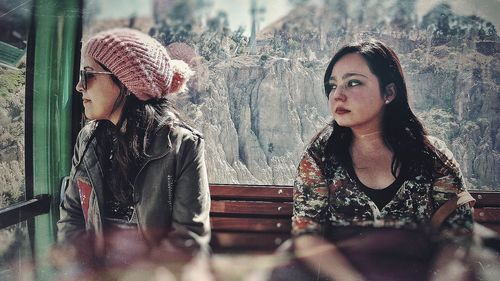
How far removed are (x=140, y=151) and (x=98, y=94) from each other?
30 cm

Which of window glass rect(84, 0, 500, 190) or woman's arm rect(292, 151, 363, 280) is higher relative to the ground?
window glass rect(84, 0, 500, 190)

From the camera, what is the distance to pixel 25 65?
8.25 feet

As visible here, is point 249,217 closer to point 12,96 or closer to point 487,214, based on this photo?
point 487,214

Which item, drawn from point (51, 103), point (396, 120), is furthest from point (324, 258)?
point (51, 103)

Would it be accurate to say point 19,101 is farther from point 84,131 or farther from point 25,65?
point 84,131

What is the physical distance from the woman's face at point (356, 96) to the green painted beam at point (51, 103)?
1.13 m

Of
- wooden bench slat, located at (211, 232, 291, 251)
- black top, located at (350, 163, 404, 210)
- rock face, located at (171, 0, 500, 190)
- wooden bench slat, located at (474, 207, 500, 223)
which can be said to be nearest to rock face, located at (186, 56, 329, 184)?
rock face, located at (171, 0, 500, 190)

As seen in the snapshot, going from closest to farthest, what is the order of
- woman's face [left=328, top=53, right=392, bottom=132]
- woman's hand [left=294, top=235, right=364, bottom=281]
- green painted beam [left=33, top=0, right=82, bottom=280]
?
1. woman's face [left=328, top=53, right=392, bottom=132]
2. woman's hand [left=294, top=235, right=364, bottom=281]
3. green painted beam [left=33, top=0, right=82, bottom=280]

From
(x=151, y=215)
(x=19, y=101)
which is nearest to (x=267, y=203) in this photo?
(x=151, y=215)

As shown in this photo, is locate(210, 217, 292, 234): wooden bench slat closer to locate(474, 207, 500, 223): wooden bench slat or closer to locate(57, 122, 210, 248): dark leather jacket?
locate(57, 122, 210, 248): dark leather jacket

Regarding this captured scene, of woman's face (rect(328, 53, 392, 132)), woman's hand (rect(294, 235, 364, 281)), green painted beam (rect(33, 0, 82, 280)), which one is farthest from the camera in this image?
green painted beam (rect(33, 0, 82, 280))

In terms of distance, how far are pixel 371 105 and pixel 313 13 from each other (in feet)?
1.41

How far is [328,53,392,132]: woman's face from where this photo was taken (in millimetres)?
2225

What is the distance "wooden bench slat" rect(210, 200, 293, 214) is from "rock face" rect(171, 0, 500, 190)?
0.10 metres
